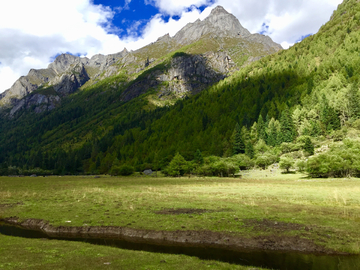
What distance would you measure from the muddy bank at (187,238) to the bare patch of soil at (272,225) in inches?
67.3

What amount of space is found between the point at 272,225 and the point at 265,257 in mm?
5794

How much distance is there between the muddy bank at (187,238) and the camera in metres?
17.0

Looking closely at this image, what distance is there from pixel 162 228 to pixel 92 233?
699 centimetres

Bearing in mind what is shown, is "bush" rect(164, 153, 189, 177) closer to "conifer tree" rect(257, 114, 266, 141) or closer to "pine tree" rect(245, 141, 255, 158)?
"pine tree" rect(245, 141, 255, 158)

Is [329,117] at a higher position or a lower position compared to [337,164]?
higher

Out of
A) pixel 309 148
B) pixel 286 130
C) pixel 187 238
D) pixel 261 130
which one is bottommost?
pixel 187 238

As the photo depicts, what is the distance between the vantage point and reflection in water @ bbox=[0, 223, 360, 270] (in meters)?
14.1

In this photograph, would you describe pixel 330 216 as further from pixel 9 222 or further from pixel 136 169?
pixel 136 169

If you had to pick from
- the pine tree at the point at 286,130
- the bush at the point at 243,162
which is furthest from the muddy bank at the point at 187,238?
the pine tree at the point at 286,130

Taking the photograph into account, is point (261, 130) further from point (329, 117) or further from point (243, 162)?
point (243, 162)

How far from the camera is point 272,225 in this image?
20.8 meters

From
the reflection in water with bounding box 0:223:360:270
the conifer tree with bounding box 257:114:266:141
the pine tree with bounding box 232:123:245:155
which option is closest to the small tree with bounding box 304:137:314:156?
the conifer tree with bounding box 257:114:266:141

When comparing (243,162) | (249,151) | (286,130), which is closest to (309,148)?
(243,162)

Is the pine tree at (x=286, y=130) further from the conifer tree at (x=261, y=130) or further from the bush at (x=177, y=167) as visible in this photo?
the bush at (x=177, y=167)
